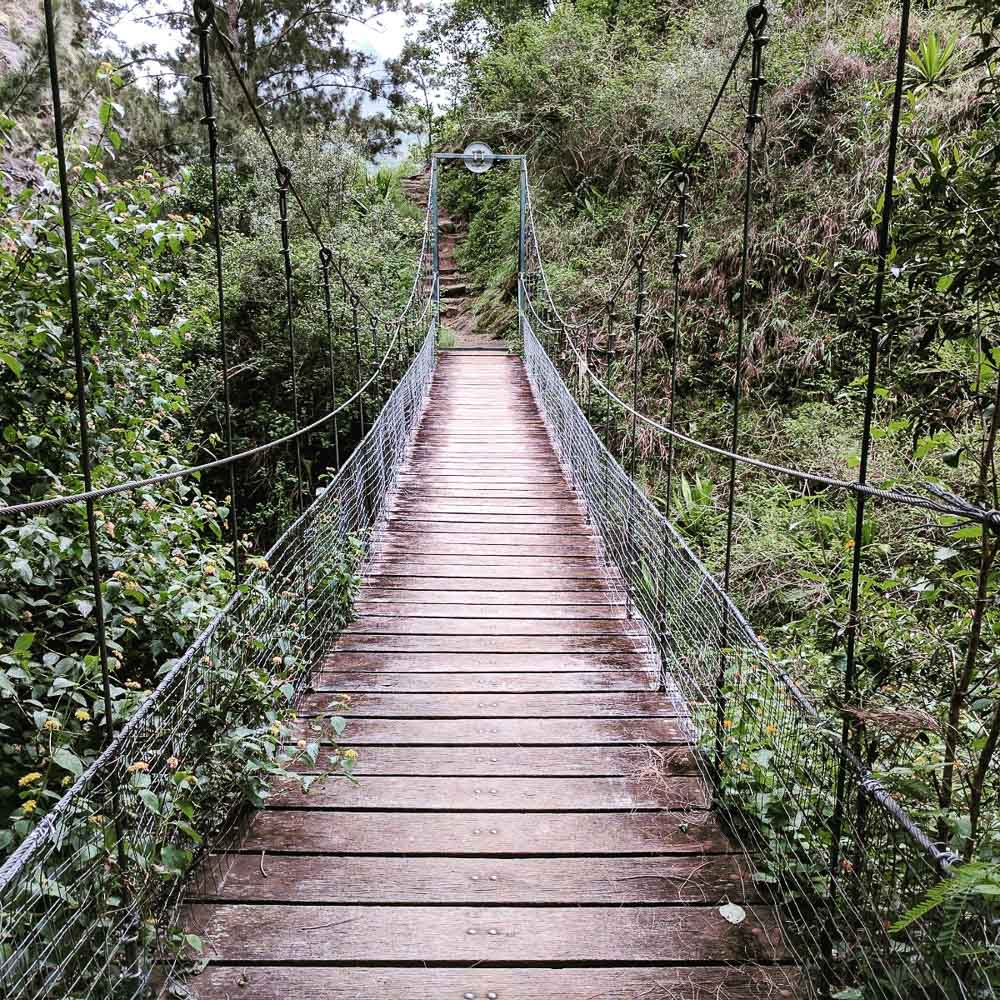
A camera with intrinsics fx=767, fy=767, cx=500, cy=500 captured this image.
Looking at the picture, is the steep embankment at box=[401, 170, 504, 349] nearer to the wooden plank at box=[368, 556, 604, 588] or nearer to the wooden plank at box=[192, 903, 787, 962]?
the wooden plank at box=[368, 556, 604, 588]

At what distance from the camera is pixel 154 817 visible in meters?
1.29

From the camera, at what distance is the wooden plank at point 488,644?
252cm

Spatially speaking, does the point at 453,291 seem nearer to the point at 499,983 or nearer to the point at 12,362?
the point at 12,362

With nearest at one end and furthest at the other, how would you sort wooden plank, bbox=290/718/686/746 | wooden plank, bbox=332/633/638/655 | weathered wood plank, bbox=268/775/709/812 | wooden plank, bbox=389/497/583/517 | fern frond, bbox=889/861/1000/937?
fern frond, bbox=889/861/1000/937 < weathered wood plank, bbox=268/775/709/812 < wooden plank, bbox=290/718/686/746 < wooden plank, bbox=332/633/638/655 < wooden plank, bbox=389/497/583/517

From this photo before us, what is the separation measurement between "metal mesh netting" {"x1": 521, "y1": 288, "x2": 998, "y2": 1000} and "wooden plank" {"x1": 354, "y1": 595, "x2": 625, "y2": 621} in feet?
0.88

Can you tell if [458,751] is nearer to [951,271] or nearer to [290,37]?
[951,271]

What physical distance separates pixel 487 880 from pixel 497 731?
561 mm

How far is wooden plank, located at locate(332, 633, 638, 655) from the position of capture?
252 centimetres

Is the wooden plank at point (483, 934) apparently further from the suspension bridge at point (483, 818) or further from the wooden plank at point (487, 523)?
the wooden plank at point (487, 523)

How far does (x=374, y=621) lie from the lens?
274 centimetres

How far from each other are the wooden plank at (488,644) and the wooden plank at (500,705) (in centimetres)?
29

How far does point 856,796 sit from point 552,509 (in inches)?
117

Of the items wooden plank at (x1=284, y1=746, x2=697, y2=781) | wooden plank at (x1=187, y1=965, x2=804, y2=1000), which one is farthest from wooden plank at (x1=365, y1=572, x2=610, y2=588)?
wooden plank at (x1=187, y1=965, x2=804, y2=1000)

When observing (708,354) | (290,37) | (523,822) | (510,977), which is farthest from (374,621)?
(290,37)
